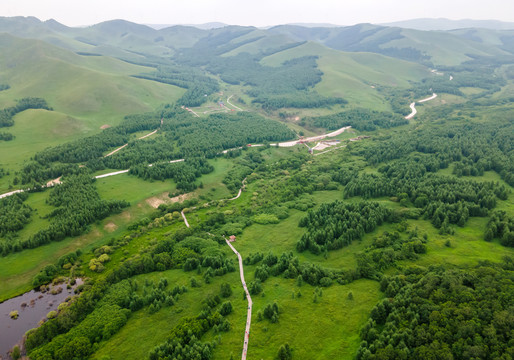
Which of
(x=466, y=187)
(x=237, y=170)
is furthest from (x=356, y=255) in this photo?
(x=237, y=170)

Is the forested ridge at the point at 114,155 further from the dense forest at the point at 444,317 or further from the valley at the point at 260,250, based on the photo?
the dense forest at the point at 444,317

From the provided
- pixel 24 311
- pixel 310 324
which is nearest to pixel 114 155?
pixel 24 311

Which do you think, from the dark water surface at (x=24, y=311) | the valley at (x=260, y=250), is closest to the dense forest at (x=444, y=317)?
the valley at (x=260, y=250)

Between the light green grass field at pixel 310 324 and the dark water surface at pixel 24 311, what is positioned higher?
the light green grass field at pixel 310 324

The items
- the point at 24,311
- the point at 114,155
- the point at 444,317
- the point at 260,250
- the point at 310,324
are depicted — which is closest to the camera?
the point at 444,317

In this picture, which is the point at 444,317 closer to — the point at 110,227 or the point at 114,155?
the point at 110,227

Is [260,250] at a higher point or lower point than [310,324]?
lower

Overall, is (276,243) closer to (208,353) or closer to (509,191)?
(208,353)

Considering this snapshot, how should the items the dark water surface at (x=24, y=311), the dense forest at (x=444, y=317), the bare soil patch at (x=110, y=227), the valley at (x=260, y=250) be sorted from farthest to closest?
1. the bare soil patch at (x=110, y=227)
2. the dark water surface at (x=24, y=311)
3. the valley at (x=260, y=250)
4. the dense forest at (x=444, y=317)

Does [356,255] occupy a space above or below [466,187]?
below
